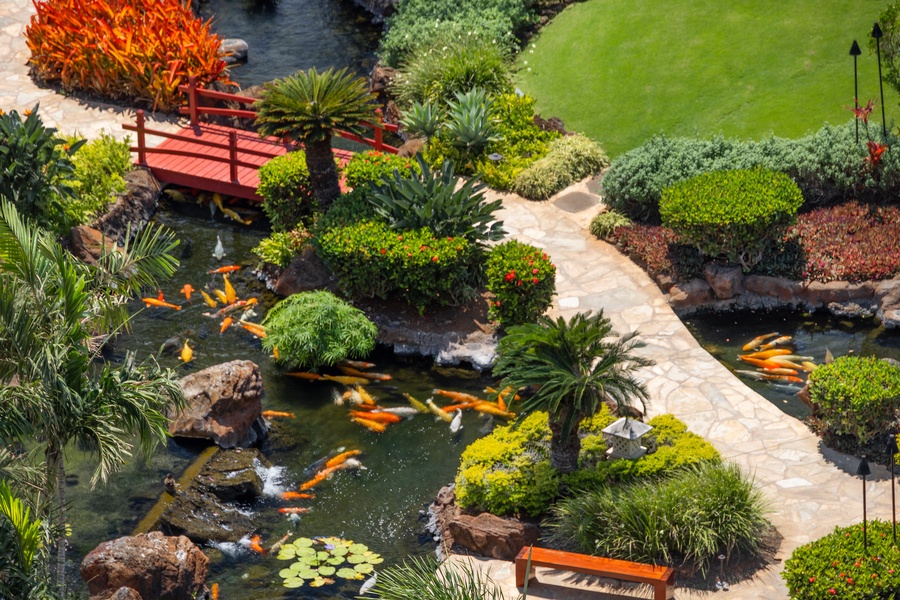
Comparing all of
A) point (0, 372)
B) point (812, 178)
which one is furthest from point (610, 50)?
point (0, 372)

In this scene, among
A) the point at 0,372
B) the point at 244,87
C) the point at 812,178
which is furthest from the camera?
the point at 244,87

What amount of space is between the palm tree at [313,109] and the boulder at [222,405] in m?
4.49

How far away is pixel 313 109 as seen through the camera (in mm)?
20219

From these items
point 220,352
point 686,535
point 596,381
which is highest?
point 596,381

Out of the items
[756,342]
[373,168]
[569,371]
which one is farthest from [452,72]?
[569,371]

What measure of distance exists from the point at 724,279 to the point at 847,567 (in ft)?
25.0

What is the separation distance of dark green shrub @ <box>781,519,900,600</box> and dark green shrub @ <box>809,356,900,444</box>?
242 cm

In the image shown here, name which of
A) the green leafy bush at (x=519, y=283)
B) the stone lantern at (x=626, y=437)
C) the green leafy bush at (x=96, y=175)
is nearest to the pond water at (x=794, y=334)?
the green leafy bush at (x=519, y=283)

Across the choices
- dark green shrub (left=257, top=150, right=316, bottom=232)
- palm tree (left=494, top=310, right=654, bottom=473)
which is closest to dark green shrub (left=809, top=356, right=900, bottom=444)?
palm tree (left=494, top=310, right=654, bottom=473)

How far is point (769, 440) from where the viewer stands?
1667cm

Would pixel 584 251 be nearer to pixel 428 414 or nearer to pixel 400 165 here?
pixel 400 165

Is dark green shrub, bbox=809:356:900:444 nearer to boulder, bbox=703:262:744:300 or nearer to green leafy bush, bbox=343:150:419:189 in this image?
boulder, bbox=703:262:744:300

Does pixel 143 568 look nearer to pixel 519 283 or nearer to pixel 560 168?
pixel 519 283

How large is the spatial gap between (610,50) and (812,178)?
22.2 ft
